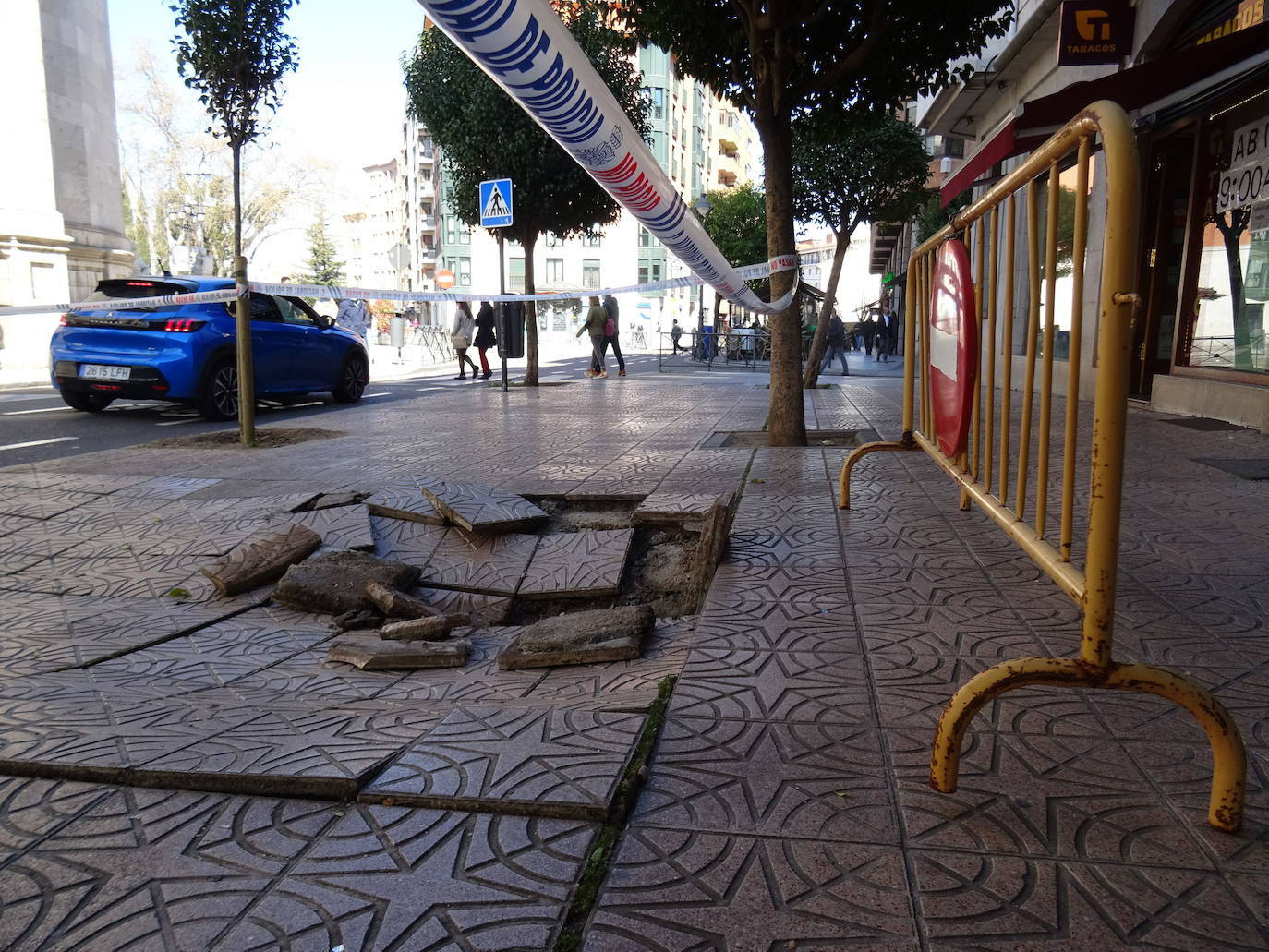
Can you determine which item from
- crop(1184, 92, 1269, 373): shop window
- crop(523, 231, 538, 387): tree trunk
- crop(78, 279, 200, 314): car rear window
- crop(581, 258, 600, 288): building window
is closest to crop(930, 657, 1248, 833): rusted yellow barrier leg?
crop(1184, 92, 1269, 373): shop window

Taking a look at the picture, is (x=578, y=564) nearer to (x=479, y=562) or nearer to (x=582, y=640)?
(x=479, y=562)

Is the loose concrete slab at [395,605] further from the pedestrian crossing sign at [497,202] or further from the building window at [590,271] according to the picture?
the building window at [590,271]

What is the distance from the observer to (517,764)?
208 centimetres

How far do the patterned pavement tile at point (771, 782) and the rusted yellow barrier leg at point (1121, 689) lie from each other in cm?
17

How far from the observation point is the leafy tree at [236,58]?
8531 millimetres

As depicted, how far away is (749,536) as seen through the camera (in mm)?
4289

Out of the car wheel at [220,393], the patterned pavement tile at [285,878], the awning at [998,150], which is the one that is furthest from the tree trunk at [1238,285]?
the car wheel at [220,393]

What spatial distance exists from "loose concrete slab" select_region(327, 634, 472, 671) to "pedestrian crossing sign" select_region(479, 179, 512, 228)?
11650 millimetres

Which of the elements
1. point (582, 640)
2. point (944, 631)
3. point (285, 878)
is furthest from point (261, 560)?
point (944, 631)

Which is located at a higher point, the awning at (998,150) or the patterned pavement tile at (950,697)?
the awning at (998,150)

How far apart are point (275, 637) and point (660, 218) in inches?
94.8

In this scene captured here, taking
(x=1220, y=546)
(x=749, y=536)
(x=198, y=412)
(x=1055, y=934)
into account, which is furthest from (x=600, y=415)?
(x=1055, y=934)

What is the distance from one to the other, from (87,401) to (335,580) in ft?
29.9

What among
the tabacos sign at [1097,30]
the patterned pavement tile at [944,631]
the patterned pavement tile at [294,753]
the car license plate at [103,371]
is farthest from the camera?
the tabacos sign at [1097,30]
